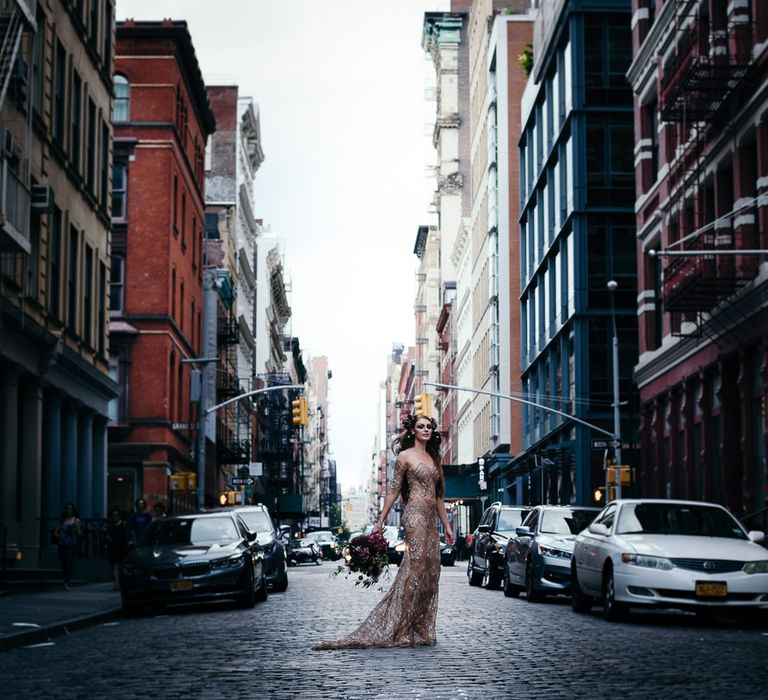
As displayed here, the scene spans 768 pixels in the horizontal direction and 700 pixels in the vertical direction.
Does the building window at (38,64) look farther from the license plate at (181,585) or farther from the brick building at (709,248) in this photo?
the brick building at (709,248)

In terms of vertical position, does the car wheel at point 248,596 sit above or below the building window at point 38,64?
below

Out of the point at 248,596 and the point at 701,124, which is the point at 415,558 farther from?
the point at 701,124

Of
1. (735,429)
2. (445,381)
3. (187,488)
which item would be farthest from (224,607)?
(445,381)

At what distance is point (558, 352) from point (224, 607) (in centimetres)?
3917

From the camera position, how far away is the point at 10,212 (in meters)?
26.5

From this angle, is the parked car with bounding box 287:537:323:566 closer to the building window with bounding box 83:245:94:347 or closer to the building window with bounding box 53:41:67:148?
the building window with bounding box 83:245:94:347

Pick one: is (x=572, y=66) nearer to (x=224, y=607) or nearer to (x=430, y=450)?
(x=224, y=607)

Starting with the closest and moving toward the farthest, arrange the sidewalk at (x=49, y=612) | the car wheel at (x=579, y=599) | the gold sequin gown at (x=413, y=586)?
1. the gold sequin gown at (x=413, y=586)
2. the sidewalk at (x=49, y=612)
3. the car wheel at (x=579, y=599)

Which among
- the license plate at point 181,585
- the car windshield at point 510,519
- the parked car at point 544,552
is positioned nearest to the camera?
the license plate at point 181,585

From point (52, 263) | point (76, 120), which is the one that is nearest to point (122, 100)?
point (76, 120)

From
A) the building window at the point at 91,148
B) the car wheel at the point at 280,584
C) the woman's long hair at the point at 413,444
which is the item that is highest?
the building window at the point at 91,148

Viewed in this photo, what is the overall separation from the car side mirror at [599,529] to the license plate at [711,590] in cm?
205

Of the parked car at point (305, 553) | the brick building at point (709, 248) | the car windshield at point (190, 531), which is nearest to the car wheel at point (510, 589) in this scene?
the brick building at point (709, 248)

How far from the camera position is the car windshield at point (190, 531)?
23734mm
